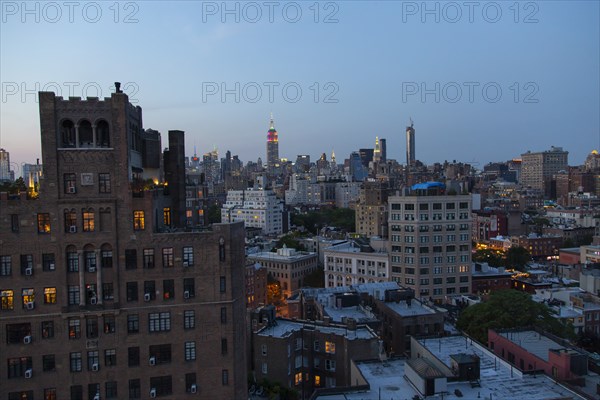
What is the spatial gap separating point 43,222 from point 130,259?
19.2 feet

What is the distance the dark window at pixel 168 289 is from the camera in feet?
117

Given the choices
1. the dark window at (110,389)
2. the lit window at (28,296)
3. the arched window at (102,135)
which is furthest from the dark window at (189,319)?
the arched window at (102,135)

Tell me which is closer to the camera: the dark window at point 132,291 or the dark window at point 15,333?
the dark window at point 15,333

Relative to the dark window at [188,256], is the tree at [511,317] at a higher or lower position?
lower

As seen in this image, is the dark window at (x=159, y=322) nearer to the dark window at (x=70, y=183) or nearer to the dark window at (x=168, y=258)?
the dark window at (x=168, y=258)

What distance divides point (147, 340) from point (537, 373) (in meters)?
29.6

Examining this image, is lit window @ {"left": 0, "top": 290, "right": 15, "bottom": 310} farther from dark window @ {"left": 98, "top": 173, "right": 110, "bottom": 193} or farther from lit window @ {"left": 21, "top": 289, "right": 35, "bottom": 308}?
dark window @ {"left": 98, "top": 173, "right": 110, "bottom": 193}

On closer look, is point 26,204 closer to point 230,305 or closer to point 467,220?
point 230,305

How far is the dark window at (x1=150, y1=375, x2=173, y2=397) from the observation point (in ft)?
116

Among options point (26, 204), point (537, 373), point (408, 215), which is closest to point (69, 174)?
point (26, 204)

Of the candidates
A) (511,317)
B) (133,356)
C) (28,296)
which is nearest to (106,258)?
(28,296)

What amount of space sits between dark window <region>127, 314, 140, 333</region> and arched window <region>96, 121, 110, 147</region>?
11.3m

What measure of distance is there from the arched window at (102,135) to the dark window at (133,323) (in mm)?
11306

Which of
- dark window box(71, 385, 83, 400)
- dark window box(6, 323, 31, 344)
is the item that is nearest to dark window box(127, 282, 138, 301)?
dark window box(71, 385, 83, 400)
